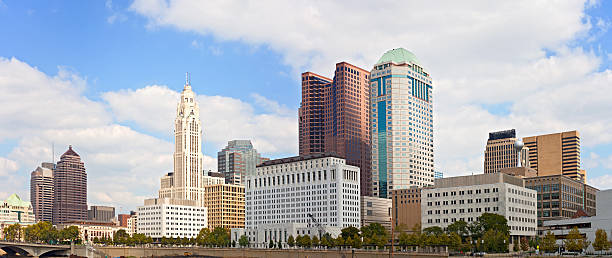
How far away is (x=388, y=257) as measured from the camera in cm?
18962

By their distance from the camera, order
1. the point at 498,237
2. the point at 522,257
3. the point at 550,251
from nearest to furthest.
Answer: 1. the point at 522,257
2. the point at 550,251
3. the point at 498,237

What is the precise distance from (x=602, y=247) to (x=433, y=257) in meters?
42.8

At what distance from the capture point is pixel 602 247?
173875mm

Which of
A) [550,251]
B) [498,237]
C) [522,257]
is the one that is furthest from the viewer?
[498,237]

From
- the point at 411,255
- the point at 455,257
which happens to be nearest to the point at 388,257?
the point at 411,255

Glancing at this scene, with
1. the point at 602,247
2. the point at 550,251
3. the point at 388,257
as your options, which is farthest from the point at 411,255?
the point at 602,247

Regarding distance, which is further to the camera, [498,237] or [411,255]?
[498,237]

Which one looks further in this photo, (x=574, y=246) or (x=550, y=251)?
(x=550, y=251)

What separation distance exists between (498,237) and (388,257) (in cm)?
3527

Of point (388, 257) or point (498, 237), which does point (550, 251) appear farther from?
point (388, 257)

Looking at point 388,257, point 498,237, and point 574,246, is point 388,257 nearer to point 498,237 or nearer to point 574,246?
point 498,237

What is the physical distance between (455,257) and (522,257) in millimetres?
16478

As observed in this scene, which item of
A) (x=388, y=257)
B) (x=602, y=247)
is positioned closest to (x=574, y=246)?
(x=602, y=247)

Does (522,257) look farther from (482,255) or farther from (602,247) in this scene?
(602,247)
